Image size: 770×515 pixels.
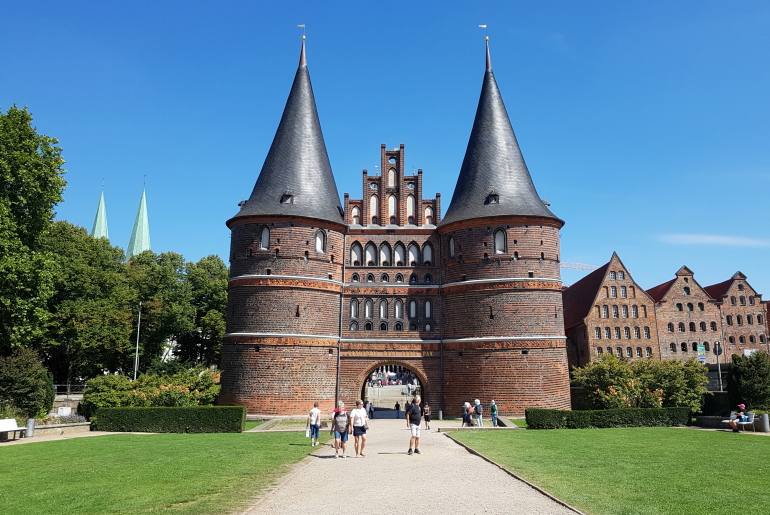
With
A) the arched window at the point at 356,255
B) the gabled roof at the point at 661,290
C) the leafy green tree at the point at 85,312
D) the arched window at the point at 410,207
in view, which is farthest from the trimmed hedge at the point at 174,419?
the gabled roof at the point at 661,290

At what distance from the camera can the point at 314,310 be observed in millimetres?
31219

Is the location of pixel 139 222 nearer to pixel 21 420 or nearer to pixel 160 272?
pixel 160 272

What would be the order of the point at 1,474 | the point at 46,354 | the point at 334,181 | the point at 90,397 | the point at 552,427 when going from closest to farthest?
1. the point at 1,474
2. the point at 552,427
3. the point at 90,397
4. the point at 334,181
5. the point at 46,354

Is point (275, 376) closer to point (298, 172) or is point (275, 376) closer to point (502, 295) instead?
point (298, 172)

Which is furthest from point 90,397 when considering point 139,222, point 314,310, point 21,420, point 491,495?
point 139,222

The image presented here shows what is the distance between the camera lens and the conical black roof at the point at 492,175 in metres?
32.0

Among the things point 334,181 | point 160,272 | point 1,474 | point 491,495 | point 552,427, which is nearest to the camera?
point 491,495

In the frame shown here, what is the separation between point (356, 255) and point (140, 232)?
83.6 metres

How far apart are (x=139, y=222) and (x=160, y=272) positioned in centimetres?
6528

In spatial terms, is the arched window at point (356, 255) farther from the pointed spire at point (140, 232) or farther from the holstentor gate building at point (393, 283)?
the pointed spire at point (140, 232)

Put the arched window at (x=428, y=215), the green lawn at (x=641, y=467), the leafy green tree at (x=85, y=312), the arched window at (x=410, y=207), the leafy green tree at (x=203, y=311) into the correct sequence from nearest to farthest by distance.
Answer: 1. the green lawn at (x=641, y=467)
2. the arched window at (x=410, y=207)
3. the arched window at (x=428, y=215)
4. the leafy green tree at (x=85, y=312)
5. the leafy green tree at (x=203, y=311)

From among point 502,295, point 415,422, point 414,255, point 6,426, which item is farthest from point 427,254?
point 6,426

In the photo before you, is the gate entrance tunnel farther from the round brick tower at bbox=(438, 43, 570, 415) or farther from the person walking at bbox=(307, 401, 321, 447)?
the person walking at bbox=(307, 401, 321, 447)

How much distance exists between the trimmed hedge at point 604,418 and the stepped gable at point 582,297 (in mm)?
26648
